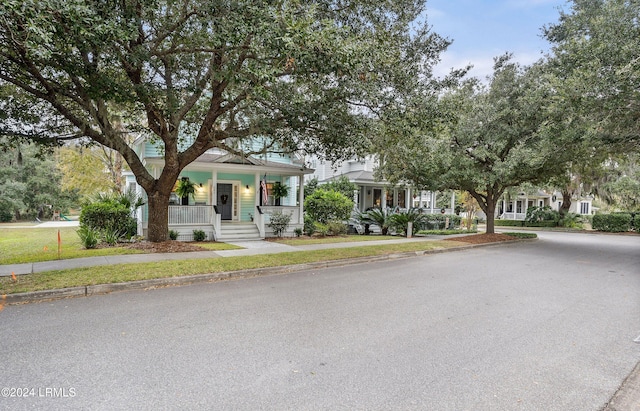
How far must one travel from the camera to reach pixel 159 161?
1349 centimetres

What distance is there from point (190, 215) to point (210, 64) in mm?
7126

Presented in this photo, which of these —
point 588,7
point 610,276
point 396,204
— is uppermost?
point 588,7

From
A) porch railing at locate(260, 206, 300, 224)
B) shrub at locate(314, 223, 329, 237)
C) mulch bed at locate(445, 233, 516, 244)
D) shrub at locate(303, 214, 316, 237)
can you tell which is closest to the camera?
mulch bed at locate(445, 233, 516, 244)

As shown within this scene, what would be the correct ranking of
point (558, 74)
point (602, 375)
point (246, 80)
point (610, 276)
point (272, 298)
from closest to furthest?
point (602, 375), point (272, 298), point (246, 80), point (610, 276), point (558, 74)

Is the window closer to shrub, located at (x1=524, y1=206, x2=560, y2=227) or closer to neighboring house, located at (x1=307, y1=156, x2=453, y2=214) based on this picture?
shrub, located at (x1=524, y1=206, x2=560, y2=227)

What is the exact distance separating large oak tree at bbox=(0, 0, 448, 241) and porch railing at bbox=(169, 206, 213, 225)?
2.47m

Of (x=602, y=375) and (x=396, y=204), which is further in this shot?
(x=396, y=204)

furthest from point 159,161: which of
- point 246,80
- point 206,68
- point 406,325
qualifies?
point 406,325

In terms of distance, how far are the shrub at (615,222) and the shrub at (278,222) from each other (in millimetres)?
24076

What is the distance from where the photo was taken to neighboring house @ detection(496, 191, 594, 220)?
3922 cm

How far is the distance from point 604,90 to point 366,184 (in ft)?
51.4

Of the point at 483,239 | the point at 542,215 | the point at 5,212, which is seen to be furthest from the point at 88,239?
the point at 542,215

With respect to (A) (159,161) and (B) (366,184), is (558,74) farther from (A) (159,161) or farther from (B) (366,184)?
(A) (159,161)

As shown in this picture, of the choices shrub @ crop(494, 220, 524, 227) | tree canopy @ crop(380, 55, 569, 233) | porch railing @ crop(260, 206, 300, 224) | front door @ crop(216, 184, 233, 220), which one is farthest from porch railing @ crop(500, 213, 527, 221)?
front door @ crop(216, 184, 233, 220)
